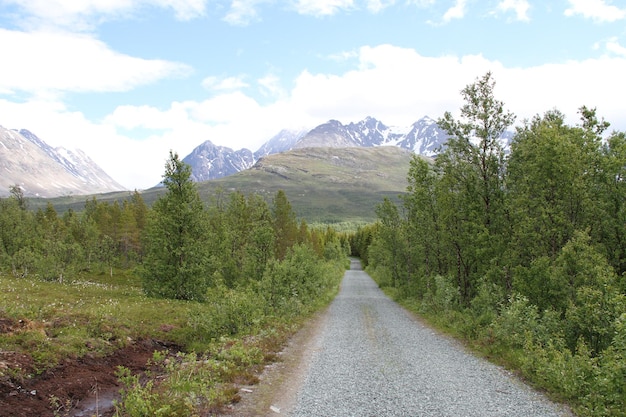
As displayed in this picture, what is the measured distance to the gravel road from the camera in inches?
413

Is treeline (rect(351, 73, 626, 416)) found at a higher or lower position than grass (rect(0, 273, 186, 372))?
higher

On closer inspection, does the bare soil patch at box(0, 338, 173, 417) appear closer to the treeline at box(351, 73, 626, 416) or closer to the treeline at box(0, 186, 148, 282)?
the treeline at box(351, 73, 626, 416)

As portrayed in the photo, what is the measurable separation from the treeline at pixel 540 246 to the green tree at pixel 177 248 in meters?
17.4

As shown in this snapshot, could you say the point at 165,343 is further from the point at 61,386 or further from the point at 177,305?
the point at 177,305

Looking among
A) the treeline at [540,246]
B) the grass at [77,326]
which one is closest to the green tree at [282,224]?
the treeline at [540,246]

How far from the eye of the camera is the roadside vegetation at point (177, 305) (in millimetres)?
12039

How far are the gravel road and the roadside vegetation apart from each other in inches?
85.6

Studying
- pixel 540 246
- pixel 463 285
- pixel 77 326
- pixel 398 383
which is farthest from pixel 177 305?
pixel 540 246

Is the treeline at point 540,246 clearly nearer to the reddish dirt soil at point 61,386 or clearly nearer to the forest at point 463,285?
the forest at point 463,285

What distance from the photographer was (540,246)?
21078mm

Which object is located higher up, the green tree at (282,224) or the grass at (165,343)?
the green tree at (282,224)

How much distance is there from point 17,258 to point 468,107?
50129mm

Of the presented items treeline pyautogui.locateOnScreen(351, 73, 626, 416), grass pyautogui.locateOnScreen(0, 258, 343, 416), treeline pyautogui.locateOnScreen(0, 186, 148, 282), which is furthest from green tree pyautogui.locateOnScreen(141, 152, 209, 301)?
treeline pyautogui.locateOnScreen(0, 186, 148, 282)

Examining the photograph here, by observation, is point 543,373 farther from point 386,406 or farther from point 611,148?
point 611,148
